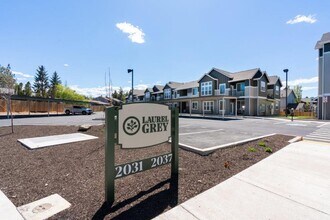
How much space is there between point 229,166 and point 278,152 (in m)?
2.60

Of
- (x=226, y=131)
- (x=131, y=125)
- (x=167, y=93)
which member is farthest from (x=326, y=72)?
(x=167, y=93)

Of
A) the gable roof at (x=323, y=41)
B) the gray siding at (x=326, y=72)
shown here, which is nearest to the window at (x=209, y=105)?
the gray siding at (x=326, y=72)

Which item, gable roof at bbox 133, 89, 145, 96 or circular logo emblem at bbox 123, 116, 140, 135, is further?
gable roof at bbox 133, 89, 145, 96

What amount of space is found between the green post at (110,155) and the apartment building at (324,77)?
28.7m

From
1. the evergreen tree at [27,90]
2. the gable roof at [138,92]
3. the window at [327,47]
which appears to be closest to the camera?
the window at [327,47]

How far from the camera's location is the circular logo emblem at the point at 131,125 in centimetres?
334

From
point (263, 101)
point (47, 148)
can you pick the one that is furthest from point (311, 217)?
point (263, 101)

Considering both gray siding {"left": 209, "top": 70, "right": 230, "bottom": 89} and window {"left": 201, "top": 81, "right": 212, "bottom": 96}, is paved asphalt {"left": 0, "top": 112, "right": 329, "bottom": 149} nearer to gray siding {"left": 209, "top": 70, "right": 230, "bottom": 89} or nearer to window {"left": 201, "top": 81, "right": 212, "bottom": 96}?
gray siding {"left": 209, "top": 70, "right": 230, "bottom": 89}

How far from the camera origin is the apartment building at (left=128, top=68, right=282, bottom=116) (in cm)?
2967

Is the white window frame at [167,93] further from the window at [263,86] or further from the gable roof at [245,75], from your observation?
the window at [263,86]

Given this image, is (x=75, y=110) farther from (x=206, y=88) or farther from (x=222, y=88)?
(x=222, y=88)

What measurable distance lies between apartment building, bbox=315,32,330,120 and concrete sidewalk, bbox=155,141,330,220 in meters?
24.0

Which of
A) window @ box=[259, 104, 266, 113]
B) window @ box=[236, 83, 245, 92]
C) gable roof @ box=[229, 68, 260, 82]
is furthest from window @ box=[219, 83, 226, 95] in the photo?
window @ box=[259, 104, 266, 113]

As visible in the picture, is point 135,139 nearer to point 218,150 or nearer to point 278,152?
point 218,150
